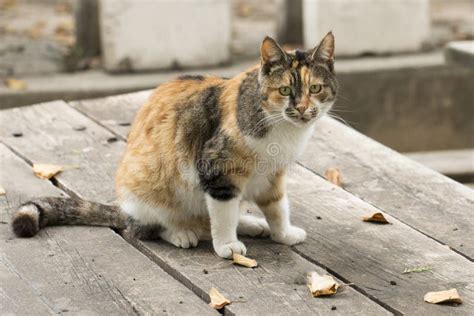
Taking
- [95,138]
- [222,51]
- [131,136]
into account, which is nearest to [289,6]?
[222,51]

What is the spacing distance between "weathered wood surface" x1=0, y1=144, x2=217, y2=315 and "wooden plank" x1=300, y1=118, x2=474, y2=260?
1.12 metres

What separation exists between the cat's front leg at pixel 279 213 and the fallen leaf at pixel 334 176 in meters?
0.57

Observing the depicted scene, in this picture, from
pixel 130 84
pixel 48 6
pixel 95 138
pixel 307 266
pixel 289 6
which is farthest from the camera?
pixel 48 6

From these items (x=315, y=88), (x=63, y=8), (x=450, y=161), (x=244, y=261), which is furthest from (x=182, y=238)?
(x=63, y=8)

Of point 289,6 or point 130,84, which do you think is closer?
point 130,84

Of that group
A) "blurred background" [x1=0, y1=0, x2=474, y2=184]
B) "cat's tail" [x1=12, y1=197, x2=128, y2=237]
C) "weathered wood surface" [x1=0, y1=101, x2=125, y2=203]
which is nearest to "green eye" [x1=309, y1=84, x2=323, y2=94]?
"cat's tail" [x1=12, y1=197, x2=128, y2=237]

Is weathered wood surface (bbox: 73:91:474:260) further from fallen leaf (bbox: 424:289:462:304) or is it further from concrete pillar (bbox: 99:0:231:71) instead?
concrete pillar (bbox: 99:0:231:71)

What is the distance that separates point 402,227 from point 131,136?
1.15m

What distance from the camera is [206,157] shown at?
4.03 m

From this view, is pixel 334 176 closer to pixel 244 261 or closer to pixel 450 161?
pixel 244 261

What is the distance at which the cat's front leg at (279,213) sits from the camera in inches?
165

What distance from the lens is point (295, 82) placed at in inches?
155

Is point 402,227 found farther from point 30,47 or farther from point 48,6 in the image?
point 48,6

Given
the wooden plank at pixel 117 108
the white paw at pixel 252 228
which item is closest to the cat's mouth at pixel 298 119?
the white paw at pixel 252 228
